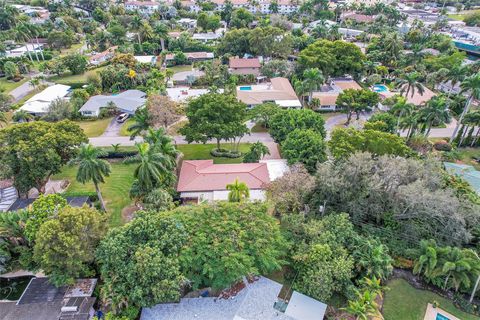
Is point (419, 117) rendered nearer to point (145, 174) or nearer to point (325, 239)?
point (325, 239)

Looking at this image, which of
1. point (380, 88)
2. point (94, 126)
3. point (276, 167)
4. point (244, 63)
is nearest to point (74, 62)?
point (94, 126)

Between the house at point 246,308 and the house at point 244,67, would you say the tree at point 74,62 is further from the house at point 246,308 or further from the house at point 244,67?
the house at point 246,308

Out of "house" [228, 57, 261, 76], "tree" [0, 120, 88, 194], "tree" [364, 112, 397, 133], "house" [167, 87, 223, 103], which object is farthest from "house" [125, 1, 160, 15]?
"tree" [364, 112, 397, 133]

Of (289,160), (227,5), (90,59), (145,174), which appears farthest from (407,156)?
(227,5)

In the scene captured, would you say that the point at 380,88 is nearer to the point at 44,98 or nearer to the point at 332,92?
the point at 332,92

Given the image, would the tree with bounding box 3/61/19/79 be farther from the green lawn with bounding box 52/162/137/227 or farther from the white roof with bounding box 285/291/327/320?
the white roof with bounding box 285/291/327/320
